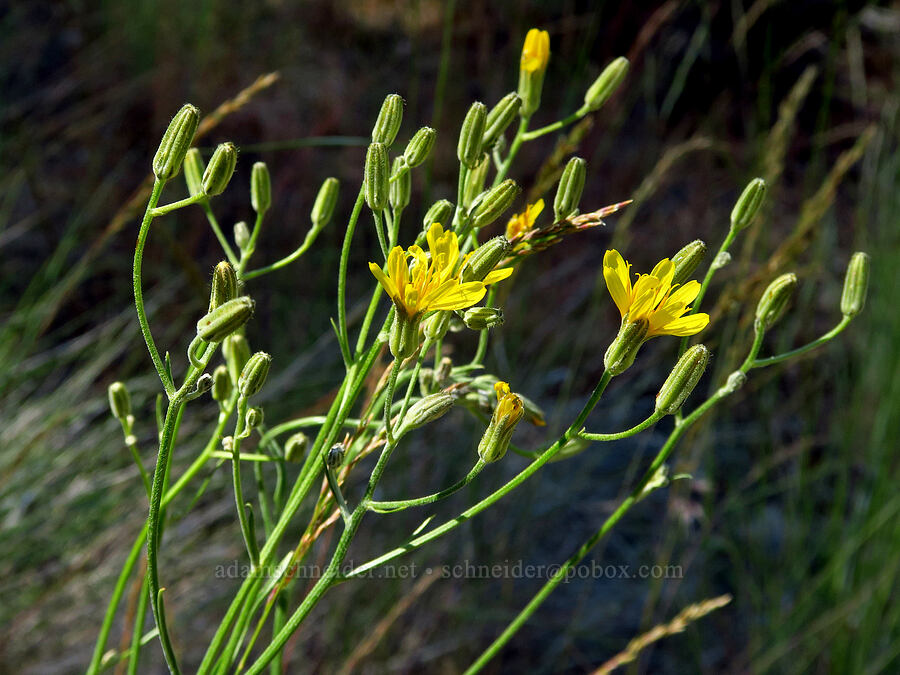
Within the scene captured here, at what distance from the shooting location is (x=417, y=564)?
2.45m

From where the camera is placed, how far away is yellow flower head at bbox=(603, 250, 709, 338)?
774 mm

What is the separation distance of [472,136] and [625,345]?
0.27 metres

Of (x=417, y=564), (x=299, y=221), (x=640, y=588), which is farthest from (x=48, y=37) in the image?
(x=640, y=588)

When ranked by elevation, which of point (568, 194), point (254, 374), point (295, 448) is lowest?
point (295, 448)

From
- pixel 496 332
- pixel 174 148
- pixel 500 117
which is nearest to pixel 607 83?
pixel 500 117

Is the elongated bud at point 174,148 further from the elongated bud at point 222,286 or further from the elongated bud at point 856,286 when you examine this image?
the elongated bud at point 856,286

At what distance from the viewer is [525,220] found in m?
0.90

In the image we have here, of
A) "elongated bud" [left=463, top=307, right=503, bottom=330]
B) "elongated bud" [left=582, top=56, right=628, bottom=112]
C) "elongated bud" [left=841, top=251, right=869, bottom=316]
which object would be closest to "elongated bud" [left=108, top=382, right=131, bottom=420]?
"elongated bud" [left=463, top=307, right=503, bottom=330]

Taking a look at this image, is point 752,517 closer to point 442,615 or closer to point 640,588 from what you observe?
point 640,588

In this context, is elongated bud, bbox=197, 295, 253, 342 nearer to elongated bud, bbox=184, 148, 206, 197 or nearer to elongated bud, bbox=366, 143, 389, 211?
elongated bud, bbox=366, 143, 389, 211

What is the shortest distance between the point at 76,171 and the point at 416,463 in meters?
2.45

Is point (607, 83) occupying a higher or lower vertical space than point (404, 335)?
higher

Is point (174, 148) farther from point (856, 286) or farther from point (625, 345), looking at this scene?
point (856, 286)

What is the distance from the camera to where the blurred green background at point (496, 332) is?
2199 mm
